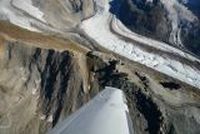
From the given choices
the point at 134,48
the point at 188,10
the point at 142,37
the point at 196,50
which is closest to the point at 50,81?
the point at 134,48

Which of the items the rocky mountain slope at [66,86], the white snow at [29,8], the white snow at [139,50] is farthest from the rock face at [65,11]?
the rocky mountain slope at [66,86]

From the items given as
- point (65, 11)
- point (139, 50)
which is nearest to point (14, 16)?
point (65, 11)

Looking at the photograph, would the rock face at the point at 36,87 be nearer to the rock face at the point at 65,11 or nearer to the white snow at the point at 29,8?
the white snow at the point at 29,8

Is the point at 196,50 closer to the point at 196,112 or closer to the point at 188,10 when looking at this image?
the point at 188,10

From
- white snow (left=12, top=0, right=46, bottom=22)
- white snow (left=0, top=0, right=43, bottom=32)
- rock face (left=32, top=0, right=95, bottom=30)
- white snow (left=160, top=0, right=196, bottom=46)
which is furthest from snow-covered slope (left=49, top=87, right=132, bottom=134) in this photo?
white snow (left=160, top=0, right=196, bottom=46)

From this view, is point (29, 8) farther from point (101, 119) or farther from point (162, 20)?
point (101, 119)

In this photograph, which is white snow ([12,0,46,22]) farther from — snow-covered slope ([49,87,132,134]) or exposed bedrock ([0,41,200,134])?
snow-covered slope ([49,87,132,134])
